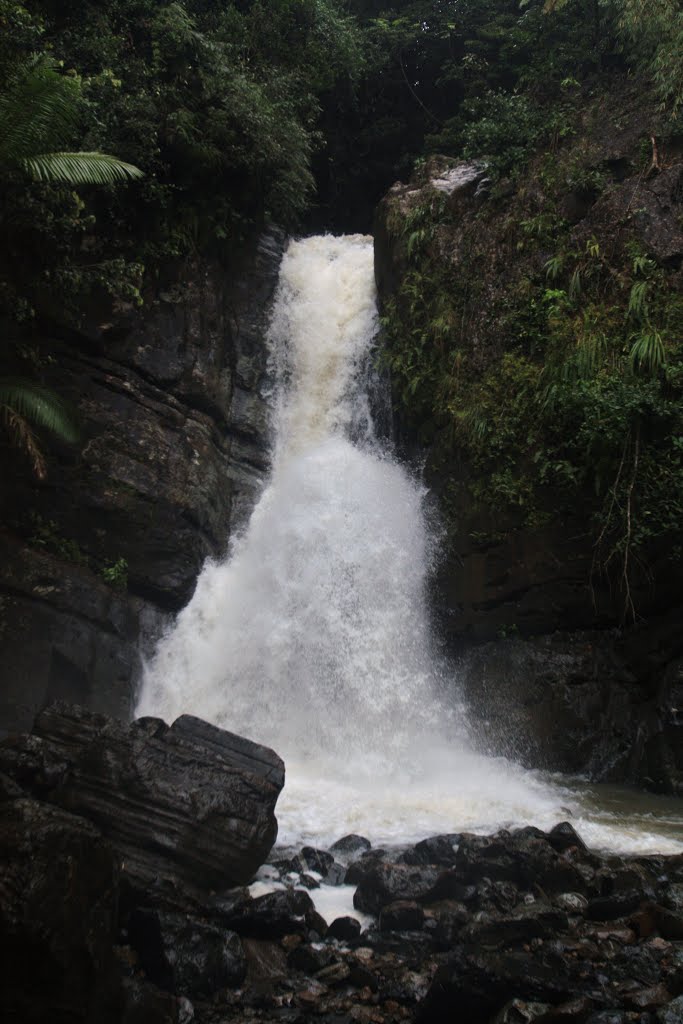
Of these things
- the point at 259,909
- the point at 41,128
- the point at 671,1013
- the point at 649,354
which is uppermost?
the point at 41,128

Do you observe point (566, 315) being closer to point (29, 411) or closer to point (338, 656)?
point (338, 656)

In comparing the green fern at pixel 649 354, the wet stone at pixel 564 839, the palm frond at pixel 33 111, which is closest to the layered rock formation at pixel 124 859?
the wet stone at pixel 564 839

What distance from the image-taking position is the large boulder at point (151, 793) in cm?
521

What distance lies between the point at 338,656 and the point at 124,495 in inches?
146

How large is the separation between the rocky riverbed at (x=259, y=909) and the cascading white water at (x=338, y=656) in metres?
1.09

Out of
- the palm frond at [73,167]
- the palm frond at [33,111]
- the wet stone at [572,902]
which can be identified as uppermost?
the palm frond at [33,111]

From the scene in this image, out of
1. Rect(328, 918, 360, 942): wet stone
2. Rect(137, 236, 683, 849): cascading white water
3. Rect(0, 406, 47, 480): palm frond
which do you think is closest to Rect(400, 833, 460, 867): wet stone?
Rect(137, 236, 683, 849): cascading white water

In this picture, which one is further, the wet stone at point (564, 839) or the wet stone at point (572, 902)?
the wet stone at point (564, 839)

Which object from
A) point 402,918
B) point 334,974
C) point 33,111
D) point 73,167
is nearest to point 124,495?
point 73,167

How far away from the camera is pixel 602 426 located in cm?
895

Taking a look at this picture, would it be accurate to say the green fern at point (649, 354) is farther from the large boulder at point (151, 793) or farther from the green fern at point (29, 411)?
the green fern at point (29, 411)

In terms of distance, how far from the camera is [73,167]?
8273 mm

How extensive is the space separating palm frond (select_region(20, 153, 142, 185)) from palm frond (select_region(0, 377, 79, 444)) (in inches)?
91.2

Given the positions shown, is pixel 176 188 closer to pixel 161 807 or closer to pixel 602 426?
pixel 602 426
